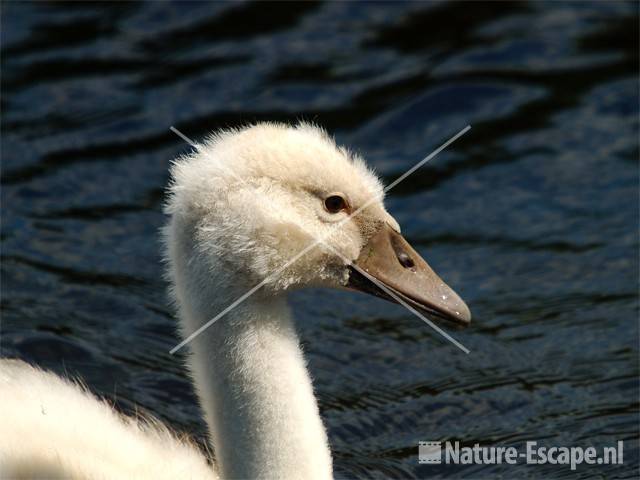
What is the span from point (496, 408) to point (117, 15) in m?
6.05

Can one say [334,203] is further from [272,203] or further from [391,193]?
[391,193]

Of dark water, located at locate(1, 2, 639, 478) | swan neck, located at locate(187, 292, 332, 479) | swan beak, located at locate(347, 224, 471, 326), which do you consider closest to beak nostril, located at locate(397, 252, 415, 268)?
swan beak, located at locate(347, 224, 471, 326)

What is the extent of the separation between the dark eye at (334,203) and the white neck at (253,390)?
0.47 m

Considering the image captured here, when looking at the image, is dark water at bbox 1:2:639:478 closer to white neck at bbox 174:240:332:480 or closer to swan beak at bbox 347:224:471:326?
swan beak at bbox 347:224:471:326

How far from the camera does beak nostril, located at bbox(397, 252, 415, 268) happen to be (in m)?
5.85

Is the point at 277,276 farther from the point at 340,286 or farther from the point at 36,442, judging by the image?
the point at 36,442

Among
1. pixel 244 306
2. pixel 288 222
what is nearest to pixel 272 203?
pixel 288 222

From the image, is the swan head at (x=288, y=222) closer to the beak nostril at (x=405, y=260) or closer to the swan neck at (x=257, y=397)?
the beak nostril at (x=405, y=260)

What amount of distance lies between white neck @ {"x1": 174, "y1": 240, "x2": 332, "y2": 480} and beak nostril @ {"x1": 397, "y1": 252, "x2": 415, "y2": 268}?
64cm

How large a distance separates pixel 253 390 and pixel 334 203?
33.0 inches

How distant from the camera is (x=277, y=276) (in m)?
5.51

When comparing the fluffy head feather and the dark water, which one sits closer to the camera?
the fluffy head feather

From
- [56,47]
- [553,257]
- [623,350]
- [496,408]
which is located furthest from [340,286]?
[56,47]

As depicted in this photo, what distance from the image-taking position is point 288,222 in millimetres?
5562
